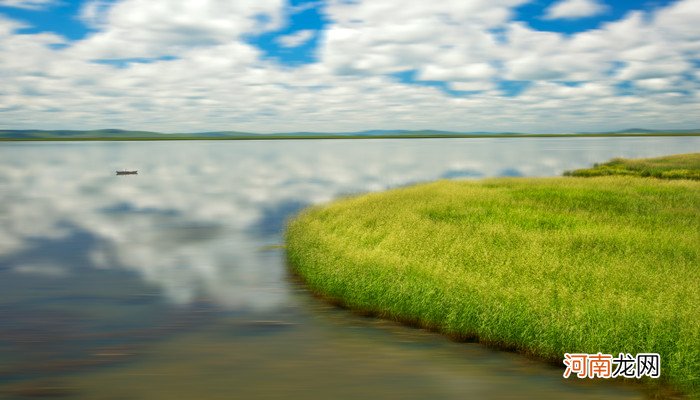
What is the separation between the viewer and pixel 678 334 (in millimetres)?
11922

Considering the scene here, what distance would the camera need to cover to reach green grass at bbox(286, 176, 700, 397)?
1275 cm

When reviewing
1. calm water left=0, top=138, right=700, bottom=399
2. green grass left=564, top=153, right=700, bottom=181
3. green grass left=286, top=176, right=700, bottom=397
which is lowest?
calm water left=0, top=138, right=700, bottom=399

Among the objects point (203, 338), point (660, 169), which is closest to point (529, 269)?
point (203, 338)

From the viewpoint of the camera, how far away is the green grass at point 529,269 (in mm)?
12750

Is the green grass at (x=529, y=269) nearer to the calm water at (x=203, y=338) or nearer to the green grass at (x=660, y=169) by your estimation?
the calm water at (x=203, y=338)

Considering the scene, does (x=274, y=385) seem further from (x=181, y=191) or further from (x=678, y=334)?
(x=181, y=191)

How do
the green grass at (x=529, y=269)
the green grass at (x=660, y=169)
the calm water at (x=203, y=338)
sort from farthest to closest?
the green grass at (x=660, y=169), the green grass at (x=529, y=269), the calm water at (x=203, y=338)

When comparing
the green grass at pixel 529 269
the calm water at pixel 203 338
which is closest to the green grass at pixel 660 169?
the green grass at pixel 529 269

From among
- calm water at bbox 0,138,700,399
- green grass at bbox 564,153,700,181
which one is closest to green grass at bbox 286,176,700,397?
calm water at bbox 0,138,700,399

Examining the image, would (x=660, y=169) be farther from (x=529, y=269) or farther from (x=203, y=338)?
(x=203, y=338)

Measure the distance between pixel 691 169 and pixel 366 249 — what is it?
52.8 meters

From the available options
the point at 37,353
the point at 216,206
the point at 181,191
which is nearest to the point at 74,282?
the point at 37,353

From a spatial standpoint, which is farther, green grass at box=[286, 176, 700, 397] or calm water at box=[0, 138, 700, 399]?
green grass at box=[286, 176, 700, 397]

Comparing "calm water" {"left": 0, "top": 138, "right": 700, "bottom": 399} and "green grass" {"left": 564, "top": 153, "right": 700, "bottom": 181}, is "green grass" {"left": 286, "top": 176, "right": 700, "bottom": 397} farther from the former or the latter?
"green grass" {"left": 564, "top": 153, "right": 700, "bottom": 181}
